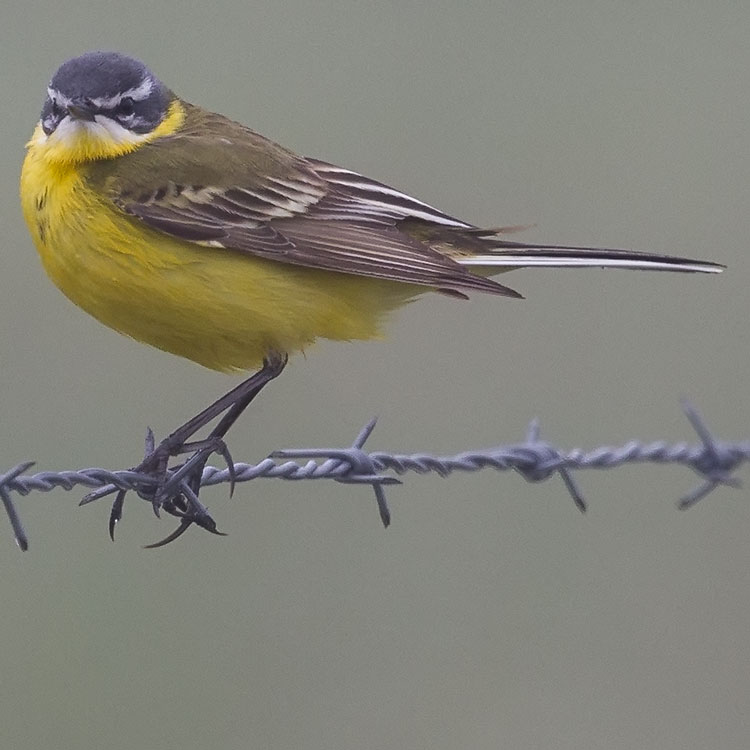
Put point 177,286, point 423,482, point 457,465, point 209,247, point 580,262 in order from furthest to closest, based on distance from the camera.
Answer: point 423,482, point 580,262, point 209,247, point 177,286, point 457,465

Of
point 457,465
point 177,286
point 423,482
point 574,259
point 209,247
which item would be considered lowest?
point 423,482

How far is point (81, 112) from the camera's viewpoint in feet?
20.6

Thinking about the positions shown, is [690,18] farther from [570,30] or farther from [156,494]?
[156,494]

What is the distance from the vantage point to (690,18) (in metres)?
14.5

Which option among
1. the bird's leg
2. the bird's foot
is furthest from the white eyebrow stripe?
the bird's foot

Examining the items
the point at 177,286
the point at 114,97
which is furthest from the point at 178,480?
the point at 114,97

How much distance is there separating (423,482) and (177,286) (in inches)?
151

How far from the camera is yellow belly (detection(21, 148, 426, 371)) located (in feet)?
19.4

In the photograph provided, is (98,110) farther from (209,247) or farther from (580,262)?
(580,262)

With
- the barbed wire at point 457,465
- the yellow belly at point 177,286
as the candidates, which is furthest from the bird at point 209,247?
the barbed wire at point 457,465

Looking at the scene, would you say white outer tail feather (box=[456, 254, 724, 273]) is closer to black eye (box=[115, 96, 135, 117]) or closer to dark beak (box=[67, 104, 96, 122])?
black eye (box=[115, 96, 135, 117])

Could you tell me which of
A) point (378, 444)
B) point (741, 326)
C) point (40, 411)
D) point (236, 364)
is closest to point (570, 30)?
point (741, 326)

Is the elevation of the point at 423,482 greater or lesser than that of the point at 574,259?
lesser

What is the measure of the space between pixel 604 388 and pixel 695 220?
2.27 meters
